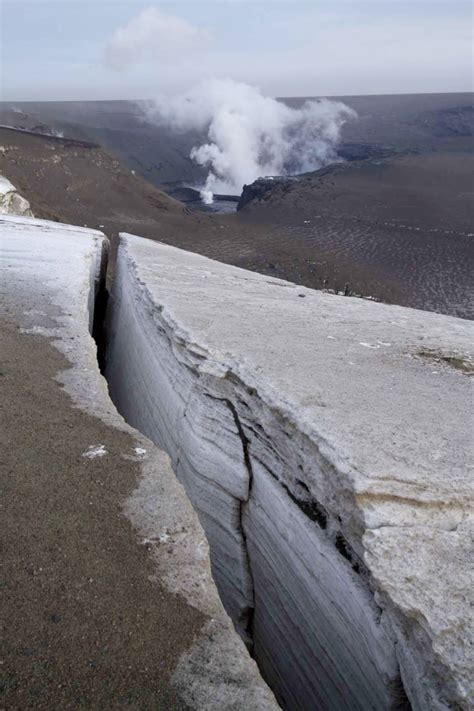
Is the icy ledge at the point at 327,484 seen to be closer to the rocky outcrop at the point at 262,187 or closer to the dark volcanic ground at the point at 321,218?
the dark volcanic ground at the point at 321,218

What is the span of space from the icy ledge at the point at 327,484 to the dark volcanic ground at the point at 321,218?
805 centimetres

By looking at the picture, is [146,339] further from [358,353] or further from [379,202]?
[379,202]

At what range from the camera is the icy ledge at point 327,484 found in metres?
2.09

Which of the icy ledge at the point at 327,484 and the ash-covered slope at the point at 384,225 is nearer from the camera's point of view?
the icy ledge at the point at 327,484

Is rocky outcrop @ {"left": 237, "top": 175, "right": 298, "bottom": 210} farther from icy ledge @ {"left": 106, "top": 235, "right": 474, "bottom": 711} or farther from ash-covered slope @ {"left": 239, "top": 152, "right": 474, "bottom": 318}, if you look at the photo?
icy ledge @ {"left": 106, "top": 235, "right": 474, "bottom": 711}

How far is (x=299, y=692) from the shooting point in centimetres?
280

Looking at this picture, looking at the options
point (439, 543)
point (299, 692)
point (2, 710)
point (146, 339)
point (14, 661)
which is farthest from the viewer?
point (146, 339)

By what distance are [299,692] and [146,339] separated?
2.80 meters

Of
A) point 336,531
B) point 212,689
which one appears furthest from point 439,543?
point 212,689

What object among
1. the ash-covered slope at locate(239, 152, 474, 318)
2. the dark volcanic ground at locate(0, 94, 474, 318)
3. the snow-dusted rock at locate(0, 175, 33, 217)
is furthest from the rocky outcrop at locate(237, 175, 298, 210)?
the snow-dusted rock at locate(0, 175, 33, 217)

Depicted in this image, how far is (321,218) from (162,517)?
1686 cm

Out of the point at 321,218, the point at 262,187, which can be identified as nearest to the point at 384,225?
the point at 321,218

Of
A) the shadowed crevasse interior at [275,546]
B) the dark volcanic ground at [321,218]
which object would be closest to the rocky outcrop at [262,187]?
the dark volcanic ground at [321,218]

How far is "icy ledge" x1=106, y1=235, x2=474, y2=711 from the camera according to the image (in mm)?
2086
